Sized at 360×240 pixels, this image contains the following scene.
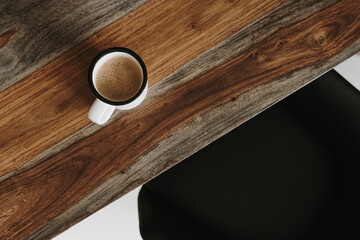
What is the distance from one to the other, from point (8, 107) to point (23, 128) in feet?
0.19

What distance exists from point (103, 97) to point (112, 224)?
3.28 ft

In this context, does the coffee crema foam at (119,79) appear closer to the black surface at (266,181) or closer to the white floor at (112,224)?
the black surface at (266,181)

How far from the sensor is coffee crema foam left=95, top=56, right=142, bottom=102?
634 mm

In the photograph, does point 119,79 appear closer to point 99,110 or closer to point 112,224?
point 99,110

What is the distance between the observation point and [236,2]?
2.20 ft

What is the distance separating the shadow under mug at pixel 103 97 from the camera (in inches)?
23.0

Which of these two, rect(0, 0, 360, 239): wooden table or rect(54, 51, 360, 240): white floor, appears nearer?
rect(0, 0, 360, 239): wooden table

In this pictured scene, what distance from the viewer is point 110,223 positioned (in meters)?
1.40

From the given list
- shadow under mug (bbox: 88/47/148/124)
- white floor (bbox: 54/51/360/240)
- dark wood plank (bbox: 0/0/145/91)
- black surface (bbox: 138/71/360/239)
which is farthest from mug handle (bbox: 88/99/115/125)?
white floor (bbox: 54/51/360/240)

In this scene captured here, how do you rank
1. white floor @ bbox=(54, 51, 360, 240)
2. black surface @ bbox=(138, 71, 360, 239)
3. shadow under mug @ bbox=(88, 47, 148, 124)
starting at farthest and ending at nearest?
white floor @ bbox=(54, 51, 360, 240) < black surface @ bbox=(138, 71, 360, 239) < shadow under mug @ bbox=(88, 47, 148, 124)

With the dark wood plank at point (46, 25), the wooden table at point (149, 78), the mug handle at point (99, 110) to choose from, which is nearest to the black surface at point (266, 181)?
the wooden table at point (149, 78)

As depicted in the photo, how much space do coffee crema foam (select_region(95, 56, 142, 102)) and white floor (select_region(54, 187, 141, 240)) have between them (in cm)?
85

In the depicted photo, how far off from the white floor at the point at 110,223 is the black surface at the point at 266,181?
500 mm

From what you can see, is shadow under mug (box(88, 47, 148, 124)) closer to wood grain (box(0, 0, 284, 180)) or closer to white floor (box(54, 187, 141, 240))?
wood grain (box(0, 0, 284, 180))
